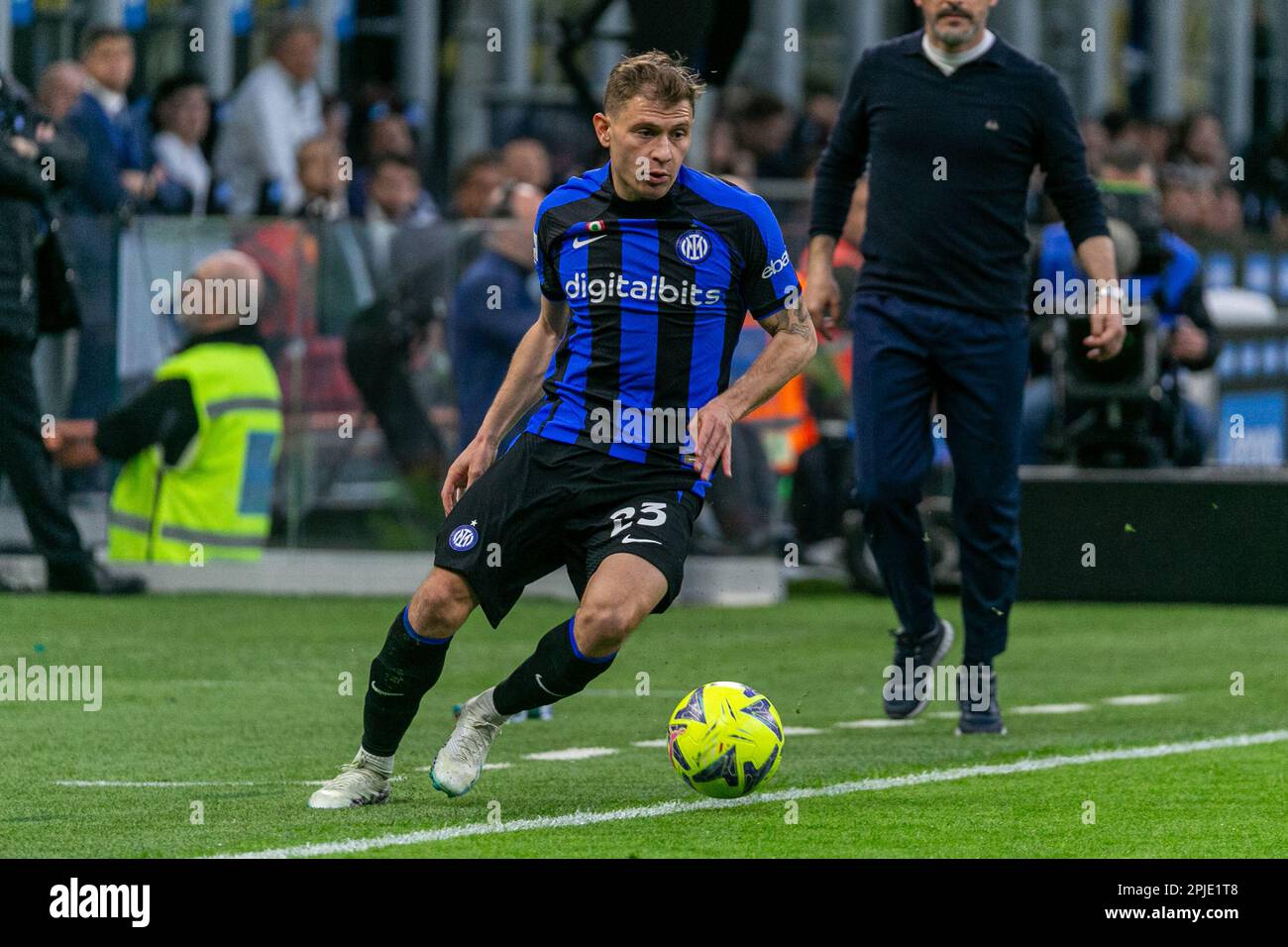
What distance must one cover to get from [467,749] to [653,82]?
179cm

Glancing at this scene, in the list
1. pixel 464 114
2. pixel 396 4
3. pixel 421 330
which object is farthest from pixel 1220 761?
pixel 396 4

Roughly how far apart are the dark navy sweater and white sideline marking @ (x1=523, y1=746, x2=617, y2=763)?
5.97 feet

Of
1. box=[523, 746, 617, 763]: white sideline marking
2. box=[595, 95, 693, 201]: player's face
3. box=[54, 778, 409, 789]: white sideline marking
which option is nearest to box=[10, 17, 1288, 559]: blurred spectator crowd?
box=[523, 746, 617, 763]: white sideline marking

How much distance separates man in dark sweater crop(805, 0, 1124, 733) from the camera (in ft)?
29.1

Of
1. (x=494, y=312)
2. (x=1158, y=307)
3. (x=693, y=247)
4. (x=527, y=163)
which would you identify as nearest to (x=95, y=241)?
(x=527, y=163)

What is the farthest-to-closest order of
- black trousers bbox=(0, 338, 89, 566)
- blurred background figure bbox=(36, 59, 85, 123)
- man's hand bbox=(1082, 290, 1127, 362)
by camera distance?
blurred background figure bbox=(36, 59, 85, 123) < black trousers bbox=(0, 338, 89, 566) < man's hand bbox=(1082, 290, 1127, 362)

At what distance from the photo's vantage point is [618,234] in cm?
714

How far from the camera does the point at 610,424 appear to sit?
7023mm

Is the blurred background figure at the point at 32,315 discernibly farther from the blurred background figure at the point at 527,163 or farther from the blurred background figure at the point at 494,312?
the blurred background figure at the point at 527,163

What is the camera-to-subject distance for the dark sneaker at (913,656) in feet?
30.2

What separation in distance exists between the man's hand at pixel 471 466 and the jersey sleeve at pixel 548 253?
44 cm

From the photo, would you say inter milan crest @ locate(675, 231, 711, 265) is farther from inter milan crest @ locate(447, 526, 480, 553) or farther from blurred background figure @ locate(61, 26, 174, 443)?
blurred background figure @ locate(61, 26, 174, 443)

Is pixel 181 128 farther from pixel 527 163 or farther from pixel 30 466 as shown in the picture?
pixel 30 466
